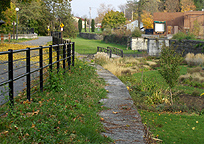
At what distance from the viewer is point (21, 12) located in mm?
49906

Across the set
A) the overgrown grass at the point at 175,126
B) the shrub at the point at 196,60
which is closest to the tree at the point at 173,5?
the shrub at the point at 196,60

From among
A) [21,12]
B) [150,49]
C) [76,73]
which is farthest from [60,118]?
[21,12]

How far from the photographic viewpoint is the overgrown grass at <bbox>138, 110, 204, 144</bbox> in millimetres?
5477

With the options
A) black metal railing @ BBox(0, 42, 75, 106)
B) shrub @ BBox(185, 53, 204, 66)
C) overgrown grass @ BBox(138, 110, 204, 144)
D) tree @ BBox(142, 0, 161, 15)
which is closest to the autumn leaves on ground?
overgrown grass @ BBox(138, 110, 204, 144)

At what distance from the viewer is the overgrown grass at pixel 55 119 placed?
3.78 metres

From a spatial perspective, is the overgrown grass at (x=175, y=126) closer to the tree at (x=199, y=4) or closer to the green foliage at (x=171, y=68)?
the green foliage at (x=171, y=68)

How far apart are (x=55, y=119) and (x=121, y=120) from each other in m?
1.44

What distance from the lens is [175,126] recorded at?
6312 mm

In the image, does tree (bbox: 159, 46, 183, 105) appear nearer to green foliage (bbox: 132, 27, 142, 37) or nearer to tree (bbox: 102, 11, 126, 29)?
green foliage (bbox: 132, 27, 142, 37)

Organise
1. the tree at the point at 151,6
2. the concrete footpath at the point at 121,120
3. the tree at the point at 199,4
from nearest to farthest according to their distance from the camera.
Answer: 1. the concrete footpath at the point at 121,120
2. the tree at the point at 199,4
3. the tree at the point at 151,6

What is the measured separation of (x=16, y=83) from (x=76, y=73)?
7.76ft

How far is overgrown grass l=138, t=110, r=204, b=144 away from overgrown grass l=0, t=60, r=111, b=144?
4.45 feet

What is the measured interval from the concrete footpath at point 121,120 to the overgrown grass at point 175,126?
589mm

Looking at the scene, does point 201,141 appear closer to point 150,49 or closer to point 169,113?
point 169,113
